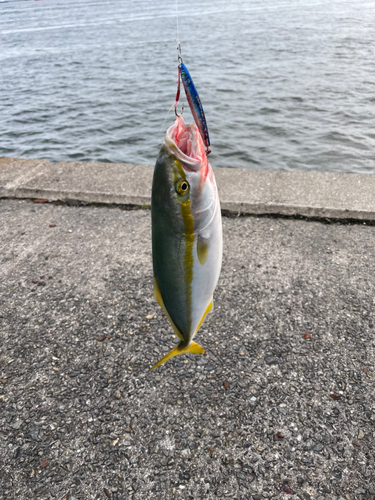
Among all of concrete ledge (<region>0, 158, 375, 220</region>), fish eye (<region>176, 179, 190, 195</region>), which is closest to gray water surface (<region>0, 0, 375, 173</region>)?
concrete ledge (<region>0, 158, 375, 220</region>)

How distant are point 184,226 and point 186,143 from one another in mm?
311

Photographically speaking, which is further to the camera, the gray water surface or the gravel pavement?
the gray water surface

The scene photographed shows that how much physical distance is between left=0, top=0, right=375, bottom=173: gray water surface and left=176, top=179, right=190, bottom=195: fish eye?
6.73 meters

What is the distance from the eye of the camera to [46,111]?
44.5ft

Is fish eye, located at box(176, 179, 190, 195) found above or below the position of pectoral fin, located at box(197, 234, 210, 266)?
above

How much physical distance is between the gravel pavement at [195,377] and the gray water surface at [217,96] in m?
4.88

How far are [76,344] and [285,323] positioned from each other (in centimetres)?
165

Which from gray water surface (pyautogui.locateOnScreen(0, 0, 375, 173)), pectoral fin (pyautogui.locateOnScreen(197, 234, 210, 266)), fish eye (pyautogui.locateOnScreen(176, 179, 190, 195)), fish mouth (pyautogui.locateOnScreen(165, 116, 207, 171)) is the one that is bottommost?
gray water surface (pyautogui.locateOnScreen(0, 0, 375, 173))

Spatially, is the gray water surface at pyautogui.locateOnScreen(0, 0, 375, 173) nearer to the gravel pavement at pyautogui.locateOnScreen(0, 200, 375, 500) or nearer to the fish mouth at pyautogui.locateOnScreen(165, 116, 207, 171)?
the gravel pavement at pyautogui.locateOnScreen(0, 200, 375, 500)

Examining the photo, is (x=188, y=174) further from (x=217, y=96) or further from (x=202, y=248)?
(x=217, y=96)

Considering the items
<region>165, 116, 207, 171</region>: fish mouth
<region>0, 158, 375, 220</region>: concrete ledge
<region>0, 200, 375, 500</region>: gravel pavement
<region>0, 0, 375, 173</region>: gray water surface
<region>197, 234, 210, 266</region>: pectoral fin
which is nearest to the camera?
<region>165, 116, 207, 171</region>: fish mouth

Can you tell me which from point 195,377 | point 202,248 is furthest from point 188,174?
point 195,377

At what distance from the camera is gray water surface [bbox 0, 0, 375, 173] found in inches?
392

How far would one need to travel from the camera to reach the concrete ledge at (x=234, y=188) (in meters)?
4.60
